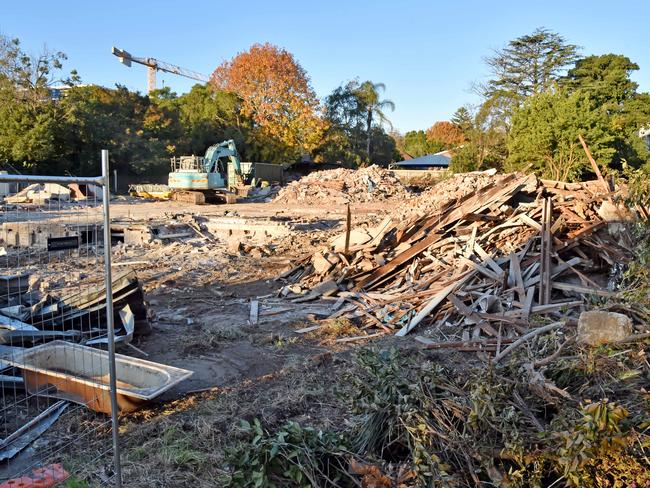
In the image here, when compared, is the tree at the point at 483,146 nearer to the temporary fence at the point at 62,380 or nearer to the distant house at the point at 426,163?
the distant house at the point at 426,163

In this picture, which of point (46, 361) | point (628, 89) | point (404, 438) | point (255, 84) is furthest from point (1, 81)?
point (628, 89)

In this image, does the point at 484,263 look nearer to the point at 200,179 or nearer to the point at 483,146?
the point at 200,179

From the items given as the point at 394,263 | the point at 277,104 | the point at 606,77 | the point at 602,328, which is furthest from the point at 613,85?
the point at 602,328

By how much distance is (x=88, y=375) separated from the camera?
4.90 m

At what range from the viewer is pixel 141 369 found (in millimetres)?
4898

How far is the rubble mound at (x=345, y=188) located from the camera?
91.5 ft

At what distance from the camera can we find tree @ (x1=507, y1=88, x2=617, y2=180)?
22391 millimetres

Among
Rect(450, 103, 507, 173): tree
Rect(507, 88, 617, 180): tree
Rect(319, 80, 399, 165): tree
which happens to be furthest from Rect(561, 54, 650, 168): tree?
Rect(319, 80, 399, 165): tree

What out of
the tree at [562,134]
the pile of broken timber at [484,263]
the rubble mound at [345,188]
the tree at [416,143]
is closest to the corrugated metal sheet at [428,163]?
the rubble mound at [345,188]

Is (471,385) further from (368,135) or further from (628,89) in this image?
(368,135)

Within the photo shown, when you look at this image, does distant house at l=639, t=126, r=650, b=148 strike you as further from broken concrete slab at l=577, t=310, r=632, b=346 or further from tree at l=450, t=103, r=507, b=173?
broken concrete slab at l=577, t=310, r=632, b=346

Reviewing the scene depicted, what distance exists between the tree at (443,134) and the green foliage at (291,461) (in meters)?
60.0

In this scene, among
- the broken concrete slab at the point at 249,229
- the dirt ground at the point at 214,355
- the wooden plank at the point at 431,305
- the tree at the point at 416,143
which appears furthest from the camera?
the tree at the point at 416,143

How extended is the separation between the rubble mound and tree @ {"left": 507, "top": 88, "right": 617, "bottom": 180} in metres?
7.02
